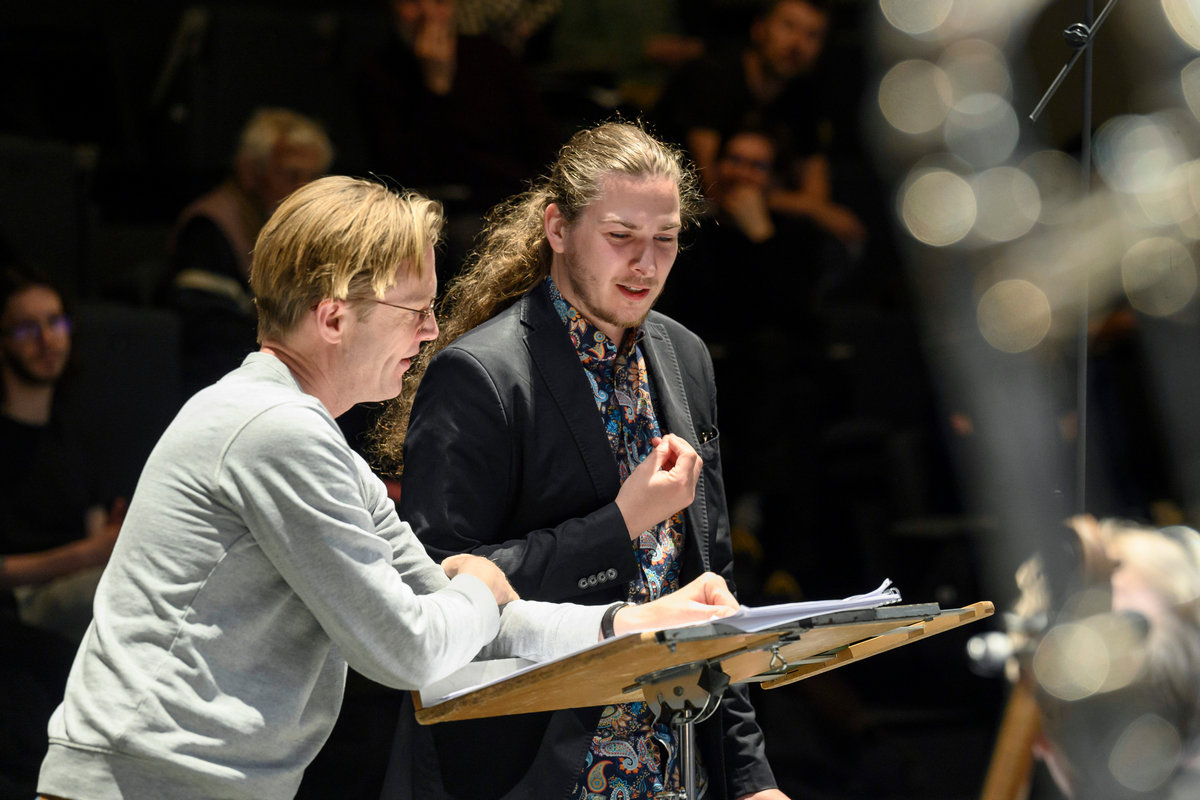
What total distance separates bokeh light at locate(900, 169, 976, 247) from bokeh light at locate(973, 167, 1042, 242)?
0.12 ft

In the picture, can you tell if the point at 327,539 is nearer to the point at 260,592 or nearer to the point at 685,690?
the point at 260,592

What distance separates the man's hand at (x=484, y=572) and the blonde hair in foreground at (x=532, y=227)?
13.3 inches

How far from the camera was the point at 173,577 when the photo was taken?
0.90 meters

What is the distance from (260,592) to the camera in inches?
36.4

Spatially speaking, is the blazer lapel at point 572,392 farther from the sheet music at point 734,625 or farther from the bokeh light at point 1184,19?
the bokeh light at point 1184,19

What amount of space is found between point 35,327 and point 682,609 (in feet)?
5.75

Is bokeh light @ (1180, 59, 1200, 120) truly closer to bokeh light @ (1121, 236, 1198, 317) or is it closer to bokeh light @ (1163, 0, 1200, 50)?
bokeh light @ (1163, 0, 1200, 50)

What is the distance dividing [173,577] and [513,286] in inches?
26.0

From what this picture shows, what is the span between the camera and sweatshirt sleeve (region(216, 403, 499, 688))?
A: 0.91 metres

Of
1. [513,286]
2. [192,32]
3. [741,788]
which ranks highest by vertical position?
[192,32]

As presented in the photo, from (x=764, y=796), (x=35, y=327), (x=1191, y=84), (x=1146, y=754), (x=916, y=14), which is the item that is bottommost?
(x=1146, y=754)

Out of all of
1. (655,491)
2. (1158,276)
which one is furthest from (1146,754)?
(655,491)

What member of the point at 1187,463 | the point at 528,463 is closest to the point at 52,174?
the point at 528,463

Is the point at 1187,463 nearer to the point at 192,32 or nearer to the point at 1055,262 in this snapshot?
the point at 1055,262
